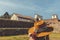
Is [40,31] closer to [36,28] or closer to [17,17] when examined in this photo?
[36,28]

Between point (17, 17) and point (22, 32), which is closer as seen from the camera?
point (22, 32)

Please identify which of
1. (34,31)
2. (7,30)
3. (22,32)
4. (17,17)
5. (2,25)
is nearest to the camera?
(34,31)

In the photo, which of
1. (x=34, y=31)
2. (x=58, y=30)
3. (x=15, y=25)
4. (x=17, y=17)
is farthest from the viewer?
(x=17, y=17)

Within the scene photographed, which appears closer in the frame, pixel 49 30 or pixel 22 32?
pixel 49 30

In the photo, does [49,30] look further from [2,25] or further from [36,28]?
[2,25]

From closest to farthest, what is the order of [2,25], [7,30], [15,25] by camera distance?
[7,30] → [2,25] → [15,25]

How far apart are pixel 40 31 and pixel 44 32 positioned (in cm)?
7

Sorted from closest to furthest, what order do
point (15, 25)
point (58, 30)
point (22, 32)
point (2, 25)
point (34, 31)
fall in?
point (34, 31)
point (22, 32)
point (2, 25)
point (15, 25)
point (58, 30)

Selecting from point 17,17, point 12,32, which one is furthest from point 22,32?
point 17,17

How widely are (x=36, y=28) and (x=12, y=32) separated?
2874 cm

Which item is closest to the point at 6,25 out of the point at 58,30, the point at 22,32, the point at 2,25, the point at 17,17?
the point at 2,25

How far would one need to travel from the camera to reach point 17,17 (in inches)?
2790

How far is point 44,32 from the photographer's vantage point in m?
3.27

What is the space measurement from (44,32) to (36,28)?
14cm
